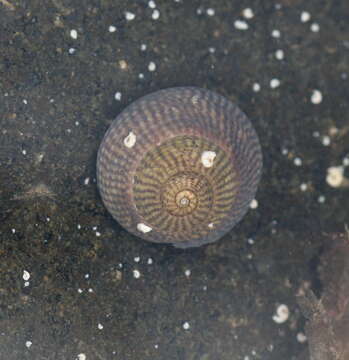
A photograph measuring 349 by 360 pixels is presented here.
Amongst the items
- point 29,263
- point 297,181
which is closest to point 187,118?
point 297,181

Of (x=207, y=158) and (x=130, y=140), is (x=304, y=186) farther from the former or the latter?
(x=130, y=140)

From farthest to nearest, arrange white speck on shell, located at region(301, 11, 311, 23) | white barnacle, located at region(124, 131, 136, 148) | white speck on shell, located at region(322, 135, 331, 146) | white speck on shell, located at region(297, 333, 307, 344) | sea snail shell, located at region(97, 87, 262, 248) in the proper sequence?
white speck on shell, located at region(297, 333, 307, 344)
white speck on shell, located at region(322, 135, 331, 146)
white speck on shell, located at region(301, 11, 311, 23)
white barnacle, located at region(124, 131, 136, 148)
sea snail shell, located at region(97, 87, 262, 248)

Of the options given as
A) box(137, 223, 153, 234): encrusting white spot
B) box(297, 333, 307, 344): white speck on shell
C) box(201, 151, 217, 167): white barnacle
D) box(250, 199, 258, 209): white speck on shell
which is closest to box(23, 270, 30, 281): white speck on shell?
box(137, 223, 153, 234): encrusting white spot

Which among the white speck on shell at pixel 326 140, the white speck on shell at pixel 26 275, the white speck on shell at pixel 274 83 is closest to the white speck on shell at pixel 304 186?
the white speck on shell at pixel 326 140

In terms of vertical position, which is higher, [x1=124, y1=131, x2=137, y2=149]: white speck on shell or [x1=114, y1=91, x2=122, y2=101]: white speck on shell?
[x1=114, y1=91, x2=122, y2=101]: white speck on shell

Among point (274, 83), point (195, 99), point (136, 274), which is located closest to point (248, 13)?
point (274, 83)

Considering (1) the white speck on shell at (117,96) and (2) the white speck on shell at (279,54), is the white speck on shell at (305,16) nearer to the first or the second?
(2) the white speck on shell at (279,54)

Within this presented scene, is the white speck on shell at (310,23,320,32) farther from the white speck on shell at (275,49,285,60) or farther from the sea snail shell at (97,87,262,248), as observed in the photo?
the sea snail shell at (97,87,262,248)
